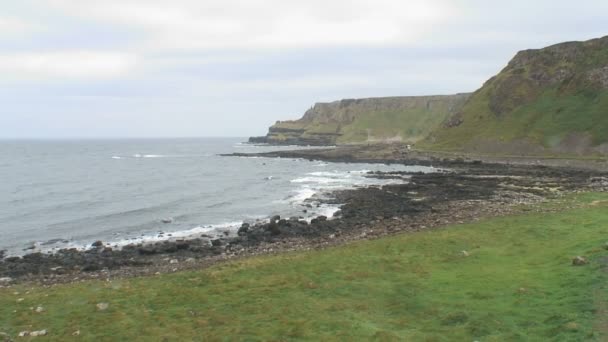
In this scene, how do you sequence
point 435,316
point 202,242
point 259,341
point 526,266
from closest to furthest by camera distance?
point 259,341
point 435,316
point 526,266
point 202,242

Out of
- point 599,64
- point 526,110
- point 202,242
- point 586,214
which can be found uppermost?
point 599,64

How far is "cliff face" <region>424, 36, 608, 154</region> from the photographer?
11600 centimetres

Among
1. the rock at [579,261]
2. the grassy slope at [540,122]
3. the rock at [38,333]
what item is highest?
the grassy slope at [540,122]

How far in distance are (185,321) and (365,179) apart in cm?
6871

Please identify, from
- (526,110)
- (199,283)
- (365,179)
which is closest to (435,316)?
(199,283)

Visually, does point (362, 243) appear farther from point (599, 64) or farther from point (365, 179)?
point (599, 64)

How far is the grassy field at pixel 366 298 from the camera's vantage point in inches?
572

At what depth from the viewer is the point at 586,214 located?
31.4 m

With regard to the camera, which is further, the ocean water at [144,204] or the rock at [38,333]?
the ocean water at [144,204]

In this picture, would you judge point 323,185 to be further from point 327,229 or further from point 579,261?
point 579,261

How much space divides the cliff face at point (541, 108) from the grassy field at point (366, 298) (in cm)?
9585

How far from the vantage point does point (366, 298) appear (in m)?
18.0

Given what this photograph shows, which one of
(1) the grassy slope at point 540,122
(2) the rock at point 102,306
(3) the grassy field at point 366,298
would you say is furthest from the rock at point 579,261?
(1) the grassy slope at point 540,122

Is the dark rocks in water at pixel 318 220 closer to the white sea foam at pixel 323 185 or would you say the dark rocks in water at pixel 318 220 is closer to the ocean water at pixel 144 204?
the white sea foam at pixel 323 185
